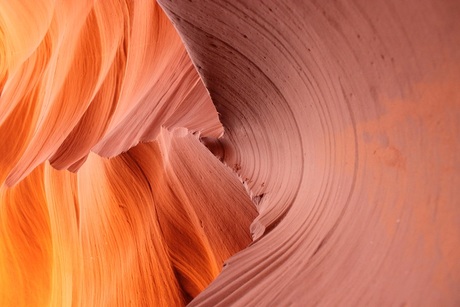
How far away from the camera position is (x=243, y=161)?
129cm

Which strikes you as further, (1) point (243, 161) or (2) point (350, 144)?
(1) point (243, 161)

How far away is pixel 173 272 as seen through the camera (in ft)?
5.66

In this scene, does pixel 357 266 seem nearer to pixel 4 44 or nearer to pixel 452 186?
pixel 452 186

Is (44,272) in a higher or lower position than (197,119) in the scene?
lower

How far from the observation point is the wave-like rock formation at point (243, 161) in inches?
18.6

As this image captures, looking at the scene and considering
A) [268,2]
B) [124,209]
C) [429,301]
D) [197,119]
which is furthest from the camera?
[124,209]

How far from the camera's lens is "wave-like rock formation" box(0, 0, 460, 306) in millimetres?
472

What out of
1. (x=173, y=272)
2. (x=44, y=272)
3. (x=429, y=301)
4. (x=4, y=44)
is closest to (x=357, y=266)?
(x=429, y=301)

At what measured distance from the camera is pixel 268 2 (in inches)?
27.2

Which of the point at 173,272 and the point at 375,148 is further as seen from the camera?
the point at 173,272

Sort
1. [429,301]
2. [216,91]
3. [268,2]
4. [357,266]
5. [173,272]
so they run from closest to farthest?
[429,301] → [357,266] → [268,2] → [216,91] → [173,272]

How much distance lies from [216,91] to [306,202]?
469 mm

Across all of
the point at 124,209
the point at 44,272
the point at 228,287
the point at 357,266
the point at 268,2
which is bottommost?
the point at 44,272

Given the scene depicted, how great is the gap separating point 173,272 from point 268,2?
129cm
